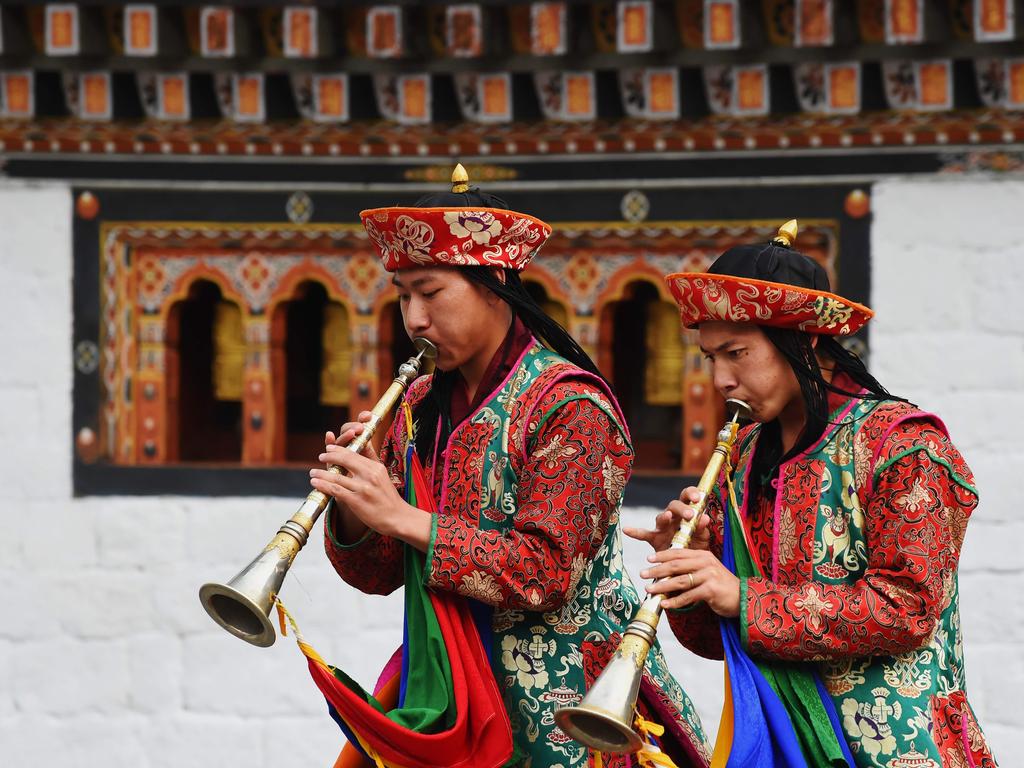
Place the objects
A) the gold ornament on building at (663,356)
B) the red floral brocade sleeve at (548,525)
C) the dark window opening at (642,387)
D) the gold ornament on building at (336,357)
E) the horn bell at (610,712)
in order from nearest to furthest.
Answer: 1. the horn bell at (610,712)
2. the red floral brocade sleeve at (548,525)
3. the gold ornament on building at (663,356)
4. the dark window opening at (642,387)
5. the gold ornament on building at (336,357)

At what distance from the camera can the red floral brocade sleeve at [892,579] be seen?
103 inches

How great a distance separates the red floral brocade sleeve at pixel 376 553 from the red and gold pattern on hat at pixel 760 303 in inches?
27.8

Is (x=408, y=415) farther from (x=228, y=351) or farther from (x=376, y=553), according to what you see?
(x=228, y=351)

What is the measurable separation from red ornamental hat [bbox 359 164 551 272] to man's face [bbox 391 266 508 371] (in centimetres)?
3

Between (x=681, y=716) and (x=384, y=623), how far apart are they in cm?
326

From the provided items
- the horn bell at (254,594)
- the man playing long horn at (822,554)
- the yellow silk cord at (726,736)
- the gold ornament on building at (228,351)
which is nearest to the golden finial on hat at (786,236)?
the man playing long horn at (822,554)

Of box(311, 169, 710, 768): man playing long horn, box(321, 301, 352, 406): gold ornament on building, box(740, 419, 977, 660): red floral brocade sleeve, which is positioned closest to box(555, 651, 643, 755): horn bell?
box(311, 169, 710, 768): man playing long horn

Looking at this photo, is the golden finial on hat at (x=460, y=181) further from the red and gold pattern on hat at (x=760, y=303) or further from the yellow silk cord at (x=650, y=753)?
the yellow silk cord at (x=650, y=753)

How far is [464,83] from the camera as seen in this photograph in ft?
19.4

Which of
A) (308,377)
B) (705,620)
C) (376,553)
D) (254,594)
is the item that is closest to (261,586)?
(254,594)

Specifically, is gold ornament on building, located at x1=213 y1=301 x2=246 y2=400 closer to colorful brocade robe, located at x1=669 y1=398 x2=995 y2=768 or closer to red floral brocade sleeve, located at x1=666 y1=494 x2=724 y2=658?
red floral brocade sleeve, located at x1=666 y1=494 x2=724 y2=658

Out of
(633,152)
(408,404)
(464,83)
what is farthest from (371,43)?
(408,404)

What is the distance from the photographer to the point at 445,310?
3.00 m

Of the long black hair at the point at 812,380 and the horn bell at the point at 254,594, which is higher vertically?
the long black hair at the point at 812,380
